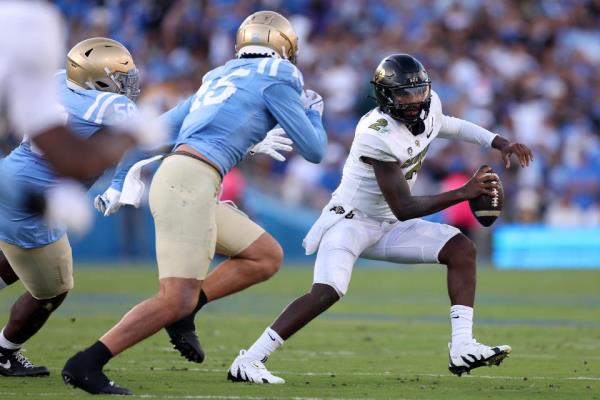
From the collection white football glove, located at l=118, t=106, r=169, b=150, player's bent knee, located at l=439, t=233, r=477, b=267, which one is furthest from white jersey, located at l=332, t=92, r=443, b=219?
white football glove, located at l=118, t=106, r=169, b=150

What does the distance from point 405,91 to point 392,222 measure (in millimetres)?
761

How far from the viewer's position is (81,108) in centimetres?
636

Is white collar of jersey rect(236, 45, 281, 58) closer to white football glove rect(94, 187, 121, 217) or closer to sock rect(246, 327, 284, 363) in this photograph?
white football glove rect(94, 187, 121, 217)

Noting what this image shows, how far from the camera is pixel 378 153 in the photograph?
21.6 ft

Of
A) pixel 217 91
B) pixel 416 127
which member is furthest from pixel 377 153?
pixel 217 91

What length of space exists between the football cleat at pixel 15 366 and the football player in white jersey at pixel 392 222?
1.16 m

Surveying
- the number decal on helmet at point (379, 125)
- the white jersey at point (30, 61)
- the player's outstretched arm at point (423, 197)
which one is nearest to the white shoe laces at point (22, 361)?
the player's outstretched arm at point (423, 197)

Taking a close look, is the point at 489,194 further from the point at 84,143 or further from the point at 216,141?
the point at 84,143

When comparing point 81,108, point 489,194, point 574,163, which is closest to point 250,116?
point 81,108

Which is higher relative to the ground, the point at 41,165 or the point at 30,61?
the point at 30,61

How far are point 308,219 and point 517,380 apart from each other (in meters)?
11.0

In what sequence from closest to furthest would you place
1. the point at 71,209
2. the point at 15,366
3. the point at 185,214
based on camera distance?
the point at 71,209
the point at 185,214
the point at 15,366

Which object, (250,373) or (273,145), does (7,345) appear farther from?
(273,145)

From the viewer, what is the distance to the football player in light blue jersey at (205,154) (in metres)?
5.73
